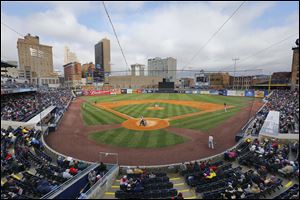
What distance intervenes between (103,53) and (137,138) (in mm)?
149296

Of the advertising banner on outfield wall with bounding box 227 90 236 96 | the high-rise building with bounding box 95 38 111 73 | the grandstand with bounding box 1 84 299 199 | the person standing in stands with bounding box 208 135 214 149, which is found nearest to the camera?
the grandstand with bounding box 1 84 299 199

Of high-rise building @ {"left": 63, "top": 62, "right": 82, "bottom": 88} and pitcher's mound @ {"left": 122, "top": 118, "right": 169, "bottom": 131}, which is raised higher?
high-rise building @ {"left": 63, "top": 62, "right": 82, "bottom": 88}

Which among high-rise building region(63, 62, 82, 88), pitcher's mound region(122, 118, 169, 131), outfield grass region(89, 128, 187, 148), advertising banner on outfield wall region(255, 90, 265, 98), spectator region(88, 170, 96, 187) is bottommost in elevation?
spectator region(88, 170, 96, 187)

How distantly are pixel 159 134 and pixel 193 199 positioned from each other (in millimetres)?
10386

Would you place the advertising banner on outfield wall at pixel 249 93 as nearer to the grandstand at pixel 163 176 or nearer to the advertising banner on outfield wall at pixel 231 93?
the advertising banner on outfield wall at pixel 231 93

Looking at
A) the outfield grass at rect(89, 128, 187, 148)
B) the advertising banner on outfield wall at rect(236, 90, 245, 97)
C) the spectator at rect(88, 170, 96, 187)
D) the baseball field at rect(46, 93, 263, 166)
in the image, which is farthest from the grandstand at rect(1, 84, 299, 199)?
the advertising banner on outfield wall at rect(236, 90, 245, 97)

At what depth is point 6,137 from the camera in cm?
1561

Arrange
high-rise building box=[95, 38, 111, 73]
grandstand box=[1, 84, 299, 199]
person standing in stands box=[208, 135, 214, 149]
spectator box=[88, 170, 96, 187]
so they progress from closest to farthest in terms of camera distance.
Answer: grandstand box=[1, 84, 299, 199] < spectator box=[88, 170, 96, 187] < person standing in stands box=[208, 135, 214, 149] < high-rise building box=[95, 38, 111, 73]

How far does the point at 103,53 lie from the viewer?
154 meters

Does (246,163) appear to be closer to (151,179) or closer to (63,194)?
(151,179)

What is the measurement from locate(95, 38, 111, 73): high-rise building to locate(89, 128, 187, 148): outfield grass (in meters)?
138

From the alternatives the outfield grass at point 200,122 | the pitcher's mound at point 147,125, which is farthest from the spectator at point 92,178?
the outfield grass at point 200,122

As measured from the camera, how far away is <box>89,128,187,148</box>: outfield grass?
16.2 meters

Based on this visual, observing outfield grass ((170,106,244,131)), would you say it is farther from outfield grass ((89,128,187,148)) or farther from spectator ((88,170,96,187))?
spectator ((88,170,96,187))
